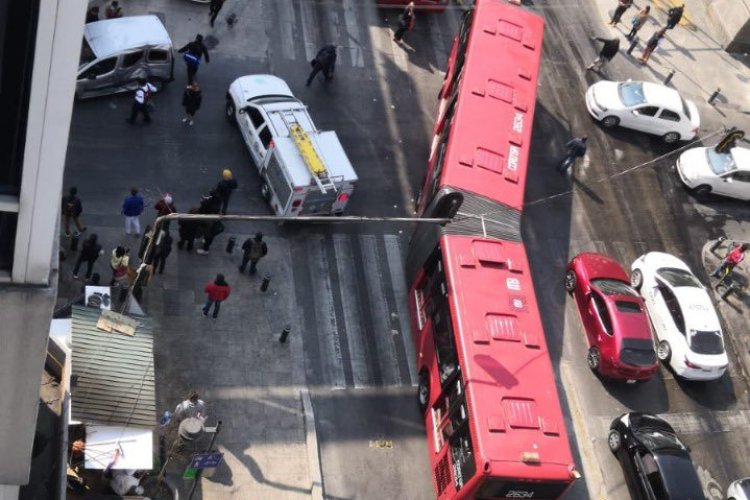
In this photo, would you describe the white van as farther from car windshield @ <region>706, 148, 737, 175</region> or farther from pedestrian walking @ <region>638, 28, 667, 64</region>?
pedestrian walking @ <region>638, 28, 667, 64</region>

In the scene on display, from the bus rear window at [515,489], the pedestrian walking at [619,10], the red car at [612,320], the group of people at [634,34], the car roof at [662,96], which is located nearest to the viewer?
the bus rear window at [515,489]

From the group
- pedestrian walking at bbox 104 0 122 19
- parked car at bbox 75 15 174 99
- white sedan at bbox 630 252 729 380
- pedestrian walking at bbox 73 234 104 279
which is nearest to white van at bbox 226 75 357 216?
parked car at bbox 75 15 174 99

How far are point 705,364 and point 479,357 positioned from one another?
7.68m

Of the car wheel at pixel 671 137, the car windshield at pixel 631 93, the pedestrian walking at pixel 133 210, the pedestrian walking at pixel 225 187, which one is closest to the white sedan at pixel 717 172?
the car wheel at pixel 671 137

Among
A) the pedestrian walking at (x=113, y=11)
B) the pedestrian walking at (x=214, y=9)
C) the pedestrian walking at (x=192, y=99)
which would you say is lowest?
the pedestrian walking at (x=192, y=99)

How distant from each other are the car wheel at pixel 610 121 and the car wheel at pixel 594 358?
892 cm

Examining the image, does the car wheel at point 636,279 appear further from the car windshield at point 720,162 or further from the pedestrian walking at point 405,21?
the pedestrian walking at point 405,21

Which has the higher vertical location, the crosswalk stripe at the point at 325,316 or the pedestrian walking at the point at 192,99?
the pedestrian walking at the point at 192,99

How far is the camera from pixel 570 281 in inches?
944

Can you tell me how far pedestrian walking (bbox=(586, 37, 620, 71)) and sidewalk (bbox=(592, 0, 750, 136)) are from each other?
2.32 feet

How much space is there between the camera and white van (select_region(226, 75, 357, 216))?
22.1 meters

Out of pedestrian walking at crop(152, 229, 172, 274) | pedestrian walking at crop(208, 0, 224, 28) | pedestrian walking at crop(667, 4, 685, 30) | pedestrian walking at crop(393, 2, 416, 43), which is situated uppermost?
pedestrian walking at crop(667, 4, 685, 30)

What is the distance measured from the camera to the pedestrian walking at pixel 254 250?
20861 mm

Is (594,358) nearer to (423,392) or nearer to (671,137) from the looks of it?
(423,392)
